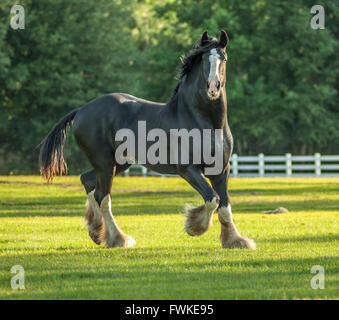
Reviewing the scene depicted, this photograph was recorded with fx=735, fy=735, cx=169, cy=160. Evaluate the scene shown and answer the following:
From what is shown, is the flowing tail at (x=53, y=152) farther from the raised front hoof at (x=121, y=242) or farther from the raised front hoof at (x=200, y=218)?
the raised front hoof at (x=200, y=218)

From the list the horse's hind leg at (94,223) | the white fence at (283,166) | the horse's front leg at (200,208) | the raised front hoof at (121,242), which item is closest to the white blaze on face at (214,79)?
the horse's front leg at (200,208)

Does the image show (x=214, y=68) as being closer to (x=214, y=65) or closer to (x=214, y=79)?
(x=214, y=65)

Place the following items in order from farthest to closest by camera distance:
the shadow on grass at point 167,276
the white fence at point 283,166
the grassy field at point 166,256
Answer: the white fence at point 283,166
the grassy field at point 166,256
the shadow on grass at point 167,276

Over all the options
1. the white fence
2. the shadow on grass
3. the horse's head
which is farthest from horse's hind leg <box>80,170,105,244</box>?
the white fence

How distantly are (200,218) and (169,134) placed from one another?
1291mm

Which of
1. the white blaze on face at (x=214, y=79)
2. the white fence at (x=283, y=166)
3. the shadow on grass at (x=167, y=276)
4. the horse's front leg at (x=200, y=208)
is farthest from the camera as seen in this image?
the white fence at (x=283, y=166)

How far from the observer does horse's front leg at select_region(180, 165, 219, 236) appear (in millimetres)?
9039

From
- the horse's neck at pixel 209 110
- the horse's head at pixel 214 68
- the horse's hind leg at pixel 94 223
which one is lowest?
the horse's hind leg at pixel 94 223

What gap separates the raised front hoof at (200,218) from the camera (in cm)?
905

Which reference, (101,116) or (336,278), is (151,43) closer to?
(101,116)

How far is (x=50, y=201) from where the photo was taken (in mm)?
20188

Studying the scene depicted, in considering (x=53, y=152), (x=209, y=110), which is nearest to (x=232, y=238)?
(x=209, y=110)

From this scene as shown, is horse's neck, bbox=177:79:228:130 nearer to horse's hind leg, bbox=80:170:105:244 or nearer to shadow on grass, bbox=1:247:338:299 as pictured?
shadow on grass, bbox=1:247:338:299

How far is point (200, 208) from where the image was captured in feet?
30.2
